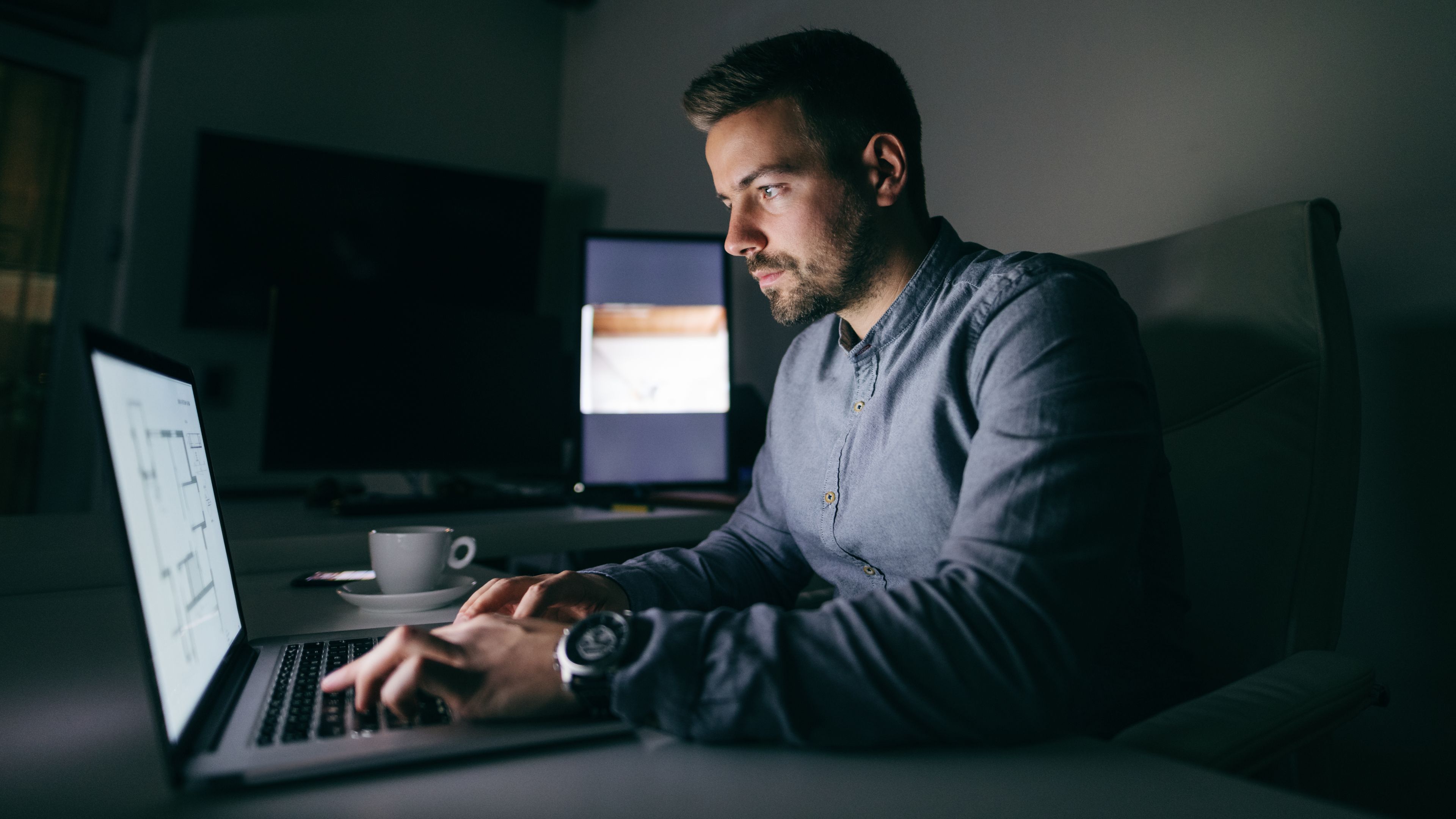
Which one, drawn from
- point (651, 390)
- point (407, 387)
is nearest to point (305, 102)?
point (407, 387)

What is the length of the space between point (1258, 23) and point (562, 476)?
1875 millimetres

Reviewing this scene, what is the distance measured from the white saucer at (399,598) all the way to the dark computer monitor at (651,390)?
0.86m

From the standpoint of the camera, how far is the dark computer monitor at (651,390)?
1.80m

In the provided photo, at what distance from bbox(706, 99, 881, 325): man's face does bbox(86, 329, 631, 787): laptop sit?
2.12 ft

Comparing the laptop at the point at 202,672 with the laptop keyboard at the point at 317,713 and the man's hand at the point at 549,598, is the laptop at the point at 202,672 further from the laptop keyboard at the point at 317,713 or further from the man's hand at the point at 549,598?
the man's hand at the point at 549,598

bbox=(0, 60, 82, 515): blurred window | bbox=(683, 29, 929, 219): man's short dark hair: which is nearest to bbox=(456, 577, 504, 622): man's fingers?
bbox=(683, 29, 929, 219): man's short dark hair

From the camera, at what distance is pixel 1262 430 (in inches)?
32.4

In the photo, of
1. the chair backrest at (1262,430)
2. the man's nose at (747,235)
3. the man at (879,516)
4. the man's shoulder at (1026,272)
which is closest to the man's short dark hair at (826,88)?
the man at (879,516)

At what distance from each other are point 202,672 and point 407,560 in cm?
40

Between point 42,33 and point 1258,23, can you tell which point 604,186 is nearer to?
point 42,33

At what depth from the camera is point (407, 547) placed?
91 cm

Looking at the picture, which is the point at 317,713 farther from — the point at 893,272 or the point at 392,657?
the point at 893,272

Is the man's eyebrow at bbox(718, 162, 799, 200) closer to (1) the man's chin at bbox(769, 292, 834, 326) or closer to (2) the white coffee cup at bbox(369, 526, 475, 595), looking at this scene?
(1) the man's chin at bbox(769, 292, 834, 326)

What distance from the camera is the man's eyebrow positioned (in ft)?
3.20
